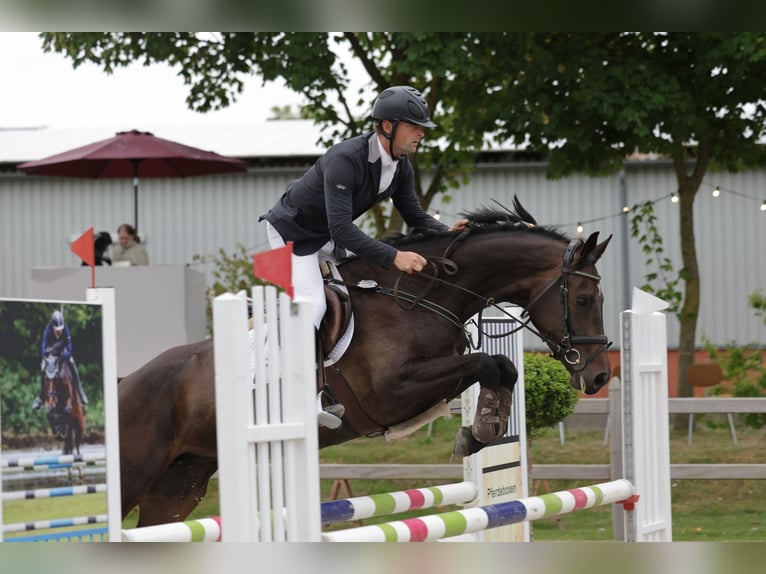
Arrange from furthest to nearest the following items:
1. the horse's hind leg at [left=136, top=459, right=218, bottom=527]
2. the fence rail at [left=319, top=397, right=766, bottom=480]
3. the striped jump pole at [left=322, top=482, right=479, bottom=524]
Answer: the fence rail at [left=319, top=397, right=766, bottom=480], the horse's hind leg at [left=136, top=459, right=218, bottom=527], the striped jump pole at [left=322, top=482, right=479, bottom=524]

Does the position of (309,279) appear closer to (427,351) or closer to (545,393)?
(427,351)

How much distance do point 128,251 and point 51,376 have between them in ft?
25.4

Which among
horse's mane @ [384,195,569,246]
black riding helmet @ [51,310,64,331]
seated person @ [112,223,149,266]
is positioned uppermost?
seated person @ [112,223,149,266]

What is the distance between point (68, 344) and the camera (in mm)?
2941

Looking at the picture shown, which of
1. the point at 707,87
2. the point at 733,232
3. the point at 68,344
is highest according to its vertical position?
the point at 707,87

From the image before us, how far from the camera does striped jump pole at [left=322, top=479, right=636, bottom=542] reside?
3.32 m

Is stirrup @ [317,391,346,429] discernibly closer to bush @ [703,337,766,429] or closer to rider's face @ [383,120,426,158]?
rider's face @ [383,120,426,158]

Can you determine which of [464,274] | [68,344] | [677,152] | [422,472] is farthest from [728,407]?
[68,344]

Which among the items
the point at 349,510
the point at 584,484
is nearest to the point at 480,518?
the point at 349,510

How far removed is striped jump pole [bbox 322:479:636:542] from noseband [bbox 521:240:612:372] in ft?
1.70

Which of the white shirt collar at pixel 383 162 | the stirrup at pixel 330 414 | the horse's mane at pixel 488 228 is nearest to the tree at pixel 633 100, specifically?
the horse's mane at pixel 488 228

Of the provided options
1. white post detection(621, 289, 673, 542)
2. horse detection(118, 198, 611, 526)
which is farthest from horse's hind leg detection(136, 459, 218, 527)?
white post detection(621, 289, 673, 542)

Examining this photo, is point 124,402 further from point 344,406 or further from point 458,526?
point 458,526
